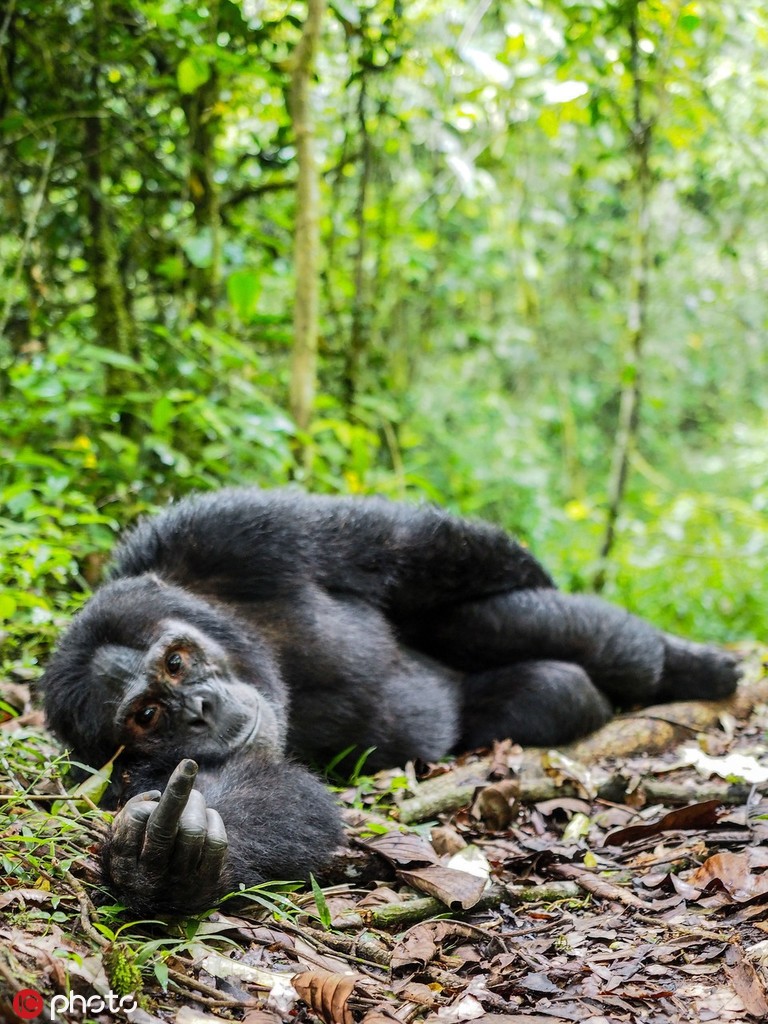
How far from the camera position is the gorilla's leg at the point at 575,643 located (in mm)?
5512

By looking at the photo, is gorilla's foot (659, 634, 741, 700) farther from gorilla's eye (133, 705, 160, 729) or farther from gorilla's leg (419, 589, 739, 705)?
gorilla's eye (133, 705, 160, 729)

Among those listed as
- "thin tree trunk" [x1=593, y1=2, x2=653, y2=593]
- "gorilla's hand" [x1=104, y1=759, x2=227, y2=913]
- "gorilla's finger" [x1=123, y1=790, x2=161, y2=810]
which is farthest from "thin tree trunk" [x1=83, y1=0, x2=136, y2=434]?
"gorilla's hand" [x1=104, y1=759, x2=227, y2=913]

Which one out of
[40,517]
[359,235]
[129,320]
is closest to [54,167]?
[129,320]

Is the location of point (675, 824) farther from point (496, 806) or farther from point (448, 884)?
point (448, 884)

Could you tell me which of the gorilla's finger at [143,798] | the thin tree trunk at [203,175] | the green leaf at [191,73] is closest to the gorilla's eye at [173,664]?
the gorilla's finger at [143,798]

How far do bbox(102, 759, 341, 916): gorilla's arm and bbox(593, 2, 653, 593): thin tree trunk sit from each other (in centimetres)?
561

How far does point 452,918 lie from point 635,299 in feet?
21.1

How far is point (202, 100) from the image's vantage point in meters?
7.23

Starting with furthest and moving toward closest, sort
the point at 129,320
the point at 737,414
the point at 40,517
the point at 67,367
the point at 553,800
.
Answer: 1. the point at 737,414
2. the point at 129,320
3. the point at 67,367
4. the point at 40,517
5. the point at 553,800

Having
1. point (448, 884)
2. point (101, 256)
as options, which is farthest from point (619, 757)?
point (101, 256)

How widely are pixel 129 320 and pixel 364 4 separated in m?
3.19

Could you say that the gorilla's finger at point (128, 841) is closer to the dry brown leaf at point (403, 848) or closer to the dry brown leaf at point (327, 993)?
the dry brown leaf at point (327, 993)

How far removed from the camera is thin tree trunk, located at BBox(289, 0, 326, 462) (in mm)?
6508

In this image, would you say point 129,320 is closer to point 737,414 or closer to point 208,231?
point 208,231
